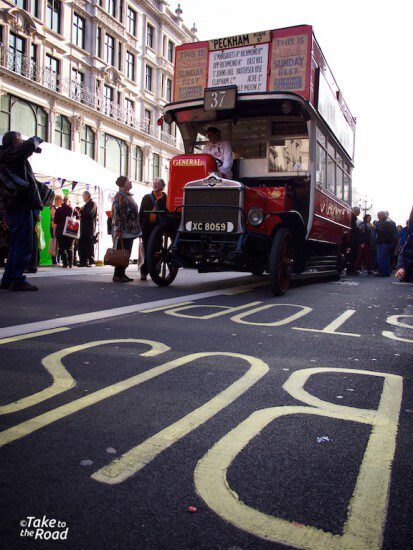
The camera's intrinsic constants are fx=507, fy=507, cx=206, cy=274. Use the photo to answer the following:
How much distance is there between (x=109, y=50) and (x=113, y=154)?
7305 mm

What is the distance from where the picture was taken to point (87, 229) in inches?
547

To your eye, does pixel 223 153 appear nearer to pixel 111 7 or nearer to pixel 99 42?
pixel 99 42

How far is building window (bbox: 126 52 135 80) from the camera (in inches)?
1498

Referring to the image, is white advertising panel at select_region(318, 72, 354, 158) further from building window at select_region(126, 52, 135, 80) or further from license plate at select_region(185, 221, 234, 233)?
building window at select_region(126, 52, 135, 80)

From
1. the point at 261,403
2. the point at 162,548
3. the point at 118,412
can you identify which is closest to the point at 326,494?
→ the point at 162,548

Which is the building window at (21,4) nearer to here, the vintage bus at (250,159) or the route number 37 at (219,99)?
the vintage bus at (250,159)

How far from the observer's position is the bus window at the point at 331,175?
1047 cm

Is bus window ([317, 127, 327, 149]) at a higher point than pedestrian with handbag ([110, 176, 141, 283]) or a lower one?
higher

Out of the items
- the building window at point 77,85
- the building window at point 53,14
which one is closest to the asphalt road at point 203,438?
the building window at point 77,85

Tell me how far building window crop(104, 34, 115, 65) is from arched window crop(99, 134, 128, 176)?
5.44 m

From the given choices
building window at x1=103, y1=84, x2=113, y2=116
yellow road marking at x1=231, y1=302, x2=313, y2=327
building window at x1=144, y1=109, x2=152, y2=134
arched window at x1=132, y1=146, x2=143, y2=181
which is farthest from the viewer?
building window at x1=144, y1=109, x2=152, y2=134

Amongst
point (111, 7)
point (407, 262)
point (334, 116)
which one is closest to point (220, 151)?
point (334, 116)

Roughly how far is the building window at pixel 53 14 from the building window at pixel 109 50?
190 inches

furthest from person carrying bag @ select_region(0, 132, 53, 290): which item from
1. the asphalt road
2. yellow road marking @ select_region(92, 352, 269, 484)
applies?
yellow road marking @ select_region(92, 352, 269, 484)
